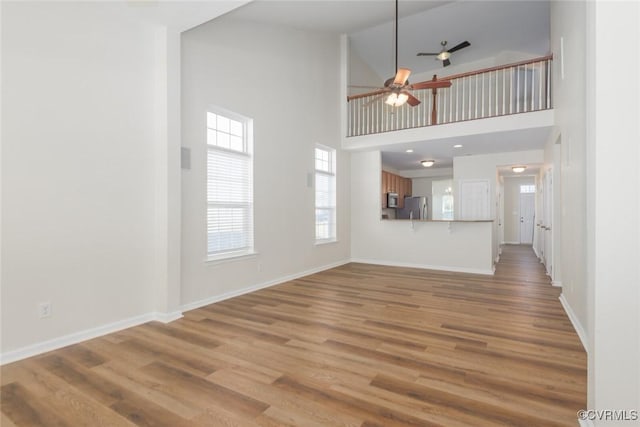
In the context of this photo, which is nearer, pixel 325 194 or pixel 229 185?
pixel 229 185

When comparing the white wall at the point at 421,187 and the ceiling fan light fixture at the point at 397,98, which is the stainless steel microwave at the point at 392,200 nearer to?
the white wall at the point at 421,187

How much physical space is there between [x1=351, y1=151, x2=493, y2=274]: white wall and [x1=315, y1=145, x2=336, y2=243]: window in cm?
76

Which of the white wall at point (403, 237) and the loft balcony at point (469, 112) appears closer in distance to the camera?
the loft balcony at point (469, 112)

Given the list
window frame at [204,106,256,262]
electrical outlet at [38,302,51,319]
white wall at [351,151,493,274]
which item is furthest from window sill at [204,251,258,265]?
white wall at [351,151,493,274]

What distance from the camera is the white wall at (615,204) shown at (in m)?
1.43

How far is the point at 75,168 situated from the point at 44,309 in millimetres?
1206

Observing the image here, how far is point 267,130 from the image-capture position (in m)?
4.78

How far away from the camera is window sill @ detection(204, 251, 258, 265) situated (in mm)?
3923

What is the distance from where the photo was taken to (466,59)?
783 centimetres

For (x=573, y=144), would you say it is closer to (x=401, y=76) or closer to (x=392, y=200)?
(x=401, y=76)

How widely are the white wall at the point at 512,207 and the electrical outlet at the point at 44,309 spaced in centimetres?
1252

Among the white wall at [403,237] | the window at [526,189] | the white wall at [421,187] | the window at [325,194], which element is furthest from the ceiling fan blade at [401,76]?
the window at [526,189]

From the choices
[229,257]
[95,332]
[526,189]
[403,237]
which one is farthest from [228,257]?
[526,189]

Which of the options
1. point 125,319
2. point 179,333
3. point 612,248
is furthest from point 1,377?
point 612,248
